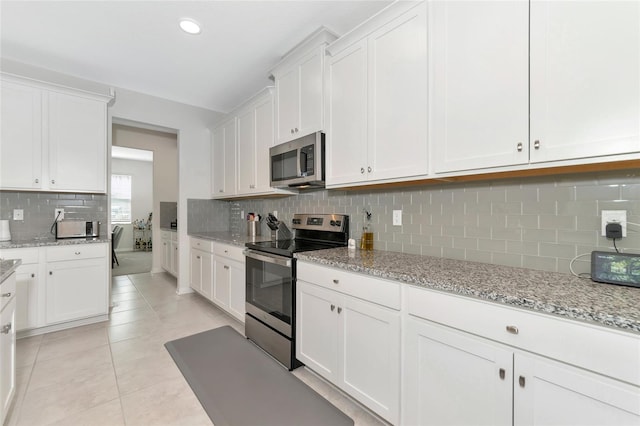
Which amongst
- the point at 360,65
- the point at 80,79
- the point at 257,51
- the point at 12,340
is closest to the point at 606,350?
the point at 360,65

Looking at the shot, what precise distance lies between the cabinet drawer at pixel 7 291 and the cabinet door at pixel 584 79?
2561 mm

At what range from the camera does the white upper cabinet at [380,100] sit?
161cm

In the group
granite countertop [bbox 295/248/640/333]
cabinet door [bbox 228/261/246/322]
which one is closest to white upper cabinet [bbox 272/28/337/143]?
granite countertop [bbox 295/248/640/333]

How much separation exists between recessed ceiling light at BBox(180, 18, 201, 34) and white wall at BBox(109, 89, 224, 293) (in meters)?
1.64

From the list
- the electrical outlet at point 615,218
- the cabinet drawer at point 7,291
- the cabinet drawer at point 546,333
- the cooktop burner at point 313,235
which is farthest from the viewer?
the cooktop burner at point 313,235

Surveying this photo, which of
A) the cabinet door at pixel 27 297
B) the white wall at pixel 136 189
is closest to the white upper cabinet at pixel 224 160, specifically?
the cabinet door at pixel 27 297

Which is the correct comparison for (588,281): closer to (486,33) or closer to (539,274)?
(539,274)

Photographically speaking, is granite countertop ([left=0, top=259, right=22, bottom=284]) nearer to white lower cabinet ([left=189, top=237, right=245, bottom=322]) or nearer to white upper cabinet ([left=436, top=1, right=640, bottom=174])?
white lower cabinet ([left=189, top=237, right=245, bottom=322])

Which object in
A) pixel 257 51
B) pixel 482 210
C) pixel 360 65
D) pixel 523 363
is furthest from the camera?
pixel 257 51

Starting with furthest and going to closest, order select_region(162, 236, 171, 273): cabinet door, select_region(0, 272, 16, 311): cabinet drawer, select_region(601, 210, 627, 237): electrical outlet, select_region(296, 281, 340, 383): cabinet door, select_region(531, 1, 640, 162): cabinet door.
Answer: select_region(162, 236, 171, 273): cabinet door → select_region(296, 281, 340, 383): cabinet door → select_region(0, 272, 16, 311): cabinet drawer → select_region(601, 210, 627, 237): electrical outlet → select_region(531, 1, 640, 162): cabinet door

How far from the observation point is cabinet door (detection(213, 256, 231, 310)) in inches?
115

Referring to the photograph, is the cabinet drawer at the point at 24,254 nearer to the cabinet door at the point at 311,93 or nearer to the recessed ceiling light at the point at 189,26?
the recessed ceiling light at the point at 189,26

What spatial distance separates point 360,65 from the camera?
6.25 ft

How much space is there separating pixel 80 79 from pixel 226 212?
7.43 feet
